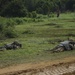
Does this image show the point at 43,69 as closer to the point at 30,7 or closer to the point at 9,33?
the point at 9,33

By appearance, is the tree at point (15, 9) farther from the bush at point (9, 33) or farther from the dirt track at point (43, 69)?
the dirt track at point (43, 69)

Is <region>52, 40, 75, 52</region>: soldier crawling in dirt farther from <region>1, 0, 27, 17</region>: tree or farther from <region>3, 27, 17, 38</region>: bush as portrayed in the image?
<region>1, 0, 27, 17</region>: tree

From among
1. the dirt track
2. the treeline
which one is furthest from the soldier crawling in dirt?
the treeline

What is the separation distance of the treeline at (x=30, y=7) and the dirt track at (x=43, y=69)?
32246 millimetres

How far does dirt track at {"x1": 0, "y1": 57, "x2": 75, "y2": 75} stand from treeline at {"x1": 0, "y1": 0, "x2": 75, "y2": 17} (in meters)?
32.2

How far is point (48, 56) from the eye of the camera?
1603 cm

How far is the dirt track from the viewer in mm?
12406

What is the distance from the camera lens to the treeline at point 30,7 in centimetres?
4738

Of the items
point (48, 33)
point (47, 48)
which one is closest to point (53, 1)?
point (48, 33)

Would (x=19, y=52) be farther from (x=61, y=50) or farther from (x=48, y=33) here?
(x=48, y=33)

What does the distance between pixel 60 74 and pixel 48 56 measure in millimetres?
3487

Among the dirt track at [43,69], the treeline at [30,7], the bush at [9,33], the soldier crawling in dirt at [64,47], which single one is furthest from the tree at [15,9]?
the dirt track at [43,69]

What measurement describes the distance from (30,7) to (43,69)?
A: 4812 centimetres

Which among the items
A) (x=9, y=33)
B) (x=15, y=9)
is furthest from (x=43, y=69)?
(x=15, y=9)
